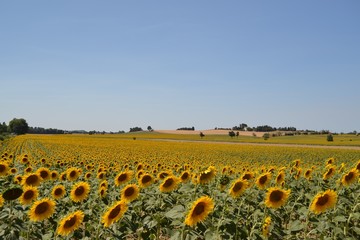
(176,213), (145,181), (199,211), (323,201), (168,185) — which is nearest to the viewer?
(199,211)

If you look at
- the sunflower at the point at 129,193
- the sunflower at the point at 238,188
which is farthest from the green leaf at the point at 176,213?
the sunflower at the point at 129,193

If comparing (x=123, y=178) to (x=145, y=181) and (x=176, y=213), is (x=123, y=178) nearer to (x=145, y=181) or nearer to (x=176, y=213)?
(x=145, y=181)

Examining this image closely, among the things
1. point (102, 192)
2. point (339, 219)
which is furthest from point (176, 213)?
point (102, 192)

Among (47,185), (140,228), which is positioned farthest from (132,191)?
A: (47,185)

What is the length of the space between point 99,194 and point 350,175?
4.09 metres

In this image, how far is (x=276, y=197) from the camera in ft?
13.9

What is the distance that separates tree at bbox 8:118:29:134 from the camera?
470 feet

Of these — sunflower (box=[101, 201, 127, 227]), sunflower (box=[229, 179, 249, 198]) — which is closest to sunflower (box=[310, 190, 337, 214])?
sunflower (box=[229, 179, 249, 198])

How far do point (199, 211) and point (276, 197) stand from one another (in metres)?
1.38

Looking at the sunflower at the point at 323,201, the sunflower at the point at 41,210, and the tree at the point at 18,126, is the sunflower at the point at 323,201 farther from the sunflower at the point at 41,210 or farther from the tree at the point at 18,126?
the tree at the point at 18,126

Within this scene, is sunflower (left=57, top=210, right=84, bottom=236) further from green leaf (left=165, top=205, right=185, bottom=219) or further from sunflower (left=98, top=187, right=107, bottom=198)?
sunflower (left=98, top=187, right=107, bottom=198)

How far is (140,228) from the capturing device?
14.4ft

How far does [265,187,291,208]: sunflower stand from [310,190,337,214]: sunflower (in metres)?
0.32

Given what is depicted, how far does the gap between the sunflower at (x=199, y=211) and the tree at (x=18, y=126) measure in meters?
155
